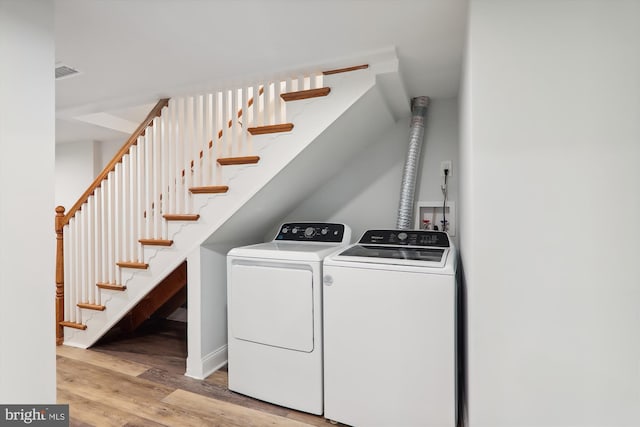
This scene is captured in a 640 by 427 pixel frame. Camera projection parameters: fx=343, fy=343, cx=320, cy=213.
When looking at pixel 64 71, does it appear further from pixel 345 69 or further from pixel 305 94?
pixel 345 69

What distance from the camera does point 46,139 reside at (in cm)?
142

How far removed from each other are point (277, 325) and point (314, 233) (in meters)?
0.79

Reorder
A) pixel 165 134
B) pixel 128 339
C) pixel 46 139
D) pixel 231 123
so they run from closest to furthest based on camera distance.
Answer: pixel 46 139 < pixel 231 123 < pixel 165 134 < pixel 128 339

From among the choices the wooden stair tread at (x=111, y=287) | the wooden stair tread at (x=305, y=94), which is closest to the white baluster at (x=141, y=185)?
the wooden stair tread at (x=111, y=287)

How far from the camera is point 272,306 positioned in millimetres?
2066

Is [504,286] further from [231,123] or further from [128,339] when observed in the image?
[128,339]

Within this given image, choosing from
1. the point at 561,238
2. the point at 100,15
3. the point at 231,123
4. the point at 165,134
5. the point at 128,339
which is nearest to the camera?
the point at 561,238

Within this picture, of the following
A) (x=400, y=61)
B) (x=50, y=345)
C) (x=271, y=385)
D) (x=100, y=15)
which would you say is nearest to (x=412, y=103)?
(x=400, y=61)

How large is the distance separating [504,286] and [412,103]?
5.75ft

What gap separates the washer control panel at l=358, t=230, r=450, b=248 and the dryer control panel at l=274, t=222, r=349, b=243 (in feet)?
0.63

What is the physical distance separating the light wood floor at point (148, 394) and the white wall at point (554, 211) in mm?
1149

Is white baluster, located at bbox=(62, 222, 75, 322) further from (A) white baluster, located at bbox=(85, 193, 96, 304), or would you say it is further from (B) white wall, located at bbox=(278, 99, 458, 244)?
(B) white wall, located at bbox=(278, 99, 458, 244)

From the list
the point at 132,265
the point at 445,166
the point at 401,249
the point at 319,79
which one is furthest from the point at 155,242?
the point at 445,166

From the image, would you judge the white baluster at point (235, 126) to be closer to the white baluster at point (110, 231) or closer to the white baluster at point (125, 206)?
the white baluster at point (125, 206)
